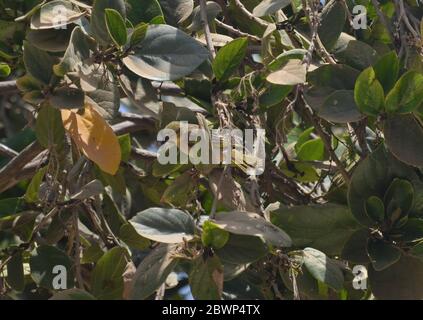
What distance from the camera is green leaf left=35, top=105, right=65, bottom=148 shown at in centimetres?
146

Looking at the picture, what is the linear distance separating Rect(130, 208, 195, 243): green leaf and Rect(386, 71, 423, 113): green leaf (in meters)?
0.31

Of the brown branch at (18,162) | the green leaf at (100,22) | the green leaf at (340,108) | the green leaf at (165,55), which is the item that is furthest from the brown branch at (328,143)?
the brown branch at (18,162)

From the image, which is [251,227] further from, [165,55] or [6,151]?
[6,151]

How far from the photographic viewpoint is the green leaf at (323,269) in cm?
121

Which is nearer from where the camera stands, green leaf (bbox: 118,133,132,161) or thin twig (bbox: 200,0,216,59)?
thin twig (bbox: 200,0,216,59)

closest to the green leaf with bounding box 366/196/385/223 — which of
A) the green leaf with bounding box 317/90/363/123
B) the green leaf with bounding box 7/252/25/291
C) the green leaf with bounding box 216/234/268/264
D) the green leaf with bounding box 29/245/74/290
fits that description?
the green leaf with bounding box 317/90/363/123

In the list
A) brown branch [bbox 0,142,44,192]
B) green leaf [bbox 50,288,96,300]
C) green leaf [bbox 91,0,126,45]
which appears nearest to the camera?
green leaf [bbox 50,288,96,300]

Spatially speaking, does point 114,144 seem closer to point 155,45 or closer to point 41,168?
point 155,45

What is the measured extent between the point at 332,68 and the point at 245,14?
227 millimetres

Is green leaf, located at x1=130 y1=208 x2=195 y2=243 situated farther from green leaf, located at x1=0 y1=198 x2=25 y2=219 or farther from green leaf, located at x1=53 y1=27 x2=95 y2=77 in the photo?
green leaf, located at x1=0 y1=198 x2=25 y2=219

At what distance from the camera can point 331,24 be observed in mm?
1472

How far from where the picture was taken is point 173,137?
49.3 inches
